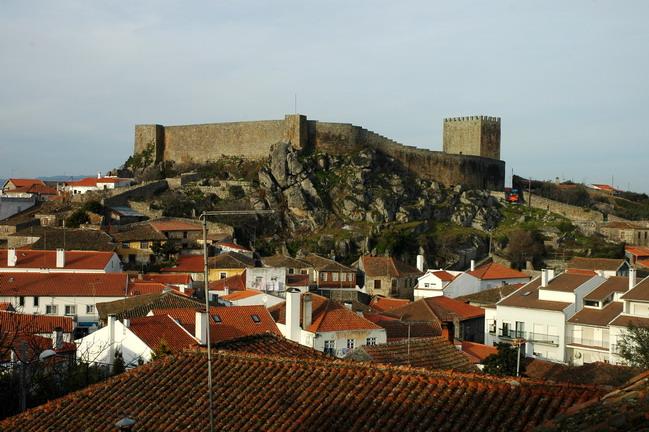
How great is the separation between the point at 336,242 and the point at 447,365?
4550 cm

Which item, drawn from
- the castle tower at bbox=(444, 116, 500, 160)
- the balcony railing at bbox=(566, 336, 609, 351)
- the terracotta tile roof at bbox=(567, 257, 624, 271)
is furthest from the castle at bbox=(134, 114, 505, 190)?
the balcony railing at bbox=(566, 336, 609, 351)

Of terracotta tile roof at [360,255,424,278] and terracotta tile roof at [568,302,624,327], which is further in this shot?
terracotta tile roof at [360,255,424,278]

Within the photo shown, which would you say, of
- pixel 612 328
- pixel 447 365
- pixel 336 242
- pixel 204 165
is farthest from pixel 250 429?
pixel 204 165

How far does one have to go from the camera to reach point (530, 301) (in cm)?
3894

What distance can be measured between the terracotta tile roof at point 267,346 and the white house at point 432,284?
3565 cm

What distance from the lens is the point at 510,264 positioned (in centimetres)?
6291

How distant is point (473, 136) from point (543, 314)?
4937 centimetres

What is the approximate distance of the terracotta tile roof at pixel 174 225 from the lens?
59188 millimetres

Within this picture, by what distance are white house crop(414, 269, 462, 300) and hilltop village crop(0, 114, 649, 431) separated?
288mm

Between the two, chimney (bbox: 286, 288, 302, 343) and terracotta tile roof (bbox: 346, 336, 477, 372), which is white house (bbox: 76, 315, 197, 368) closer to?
chimney (bbox: 286, 288, 302, 343)

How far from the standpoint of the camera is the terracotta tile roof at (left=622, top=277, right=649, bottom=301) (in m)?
33.4

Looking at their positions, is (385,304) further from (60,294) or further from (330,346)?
(330,346)

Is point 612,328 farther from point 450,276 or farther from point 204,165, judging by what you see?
point 204,165

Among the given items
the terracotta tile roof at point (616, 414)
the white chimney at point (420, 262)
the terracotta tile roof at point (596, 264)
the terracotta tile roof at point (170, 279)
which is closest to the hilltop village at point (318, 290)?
the terracotta tile roof at point (616, 414)
